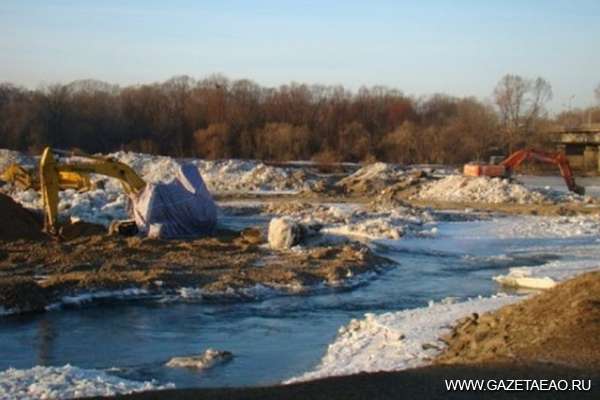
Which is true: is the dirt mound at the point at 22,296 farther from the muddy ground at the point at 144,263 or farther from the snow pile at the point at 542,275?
the snow pile at the point at 542,275

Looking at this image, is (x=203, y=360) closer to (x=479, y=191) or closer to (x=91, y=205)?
(x=91, y=205)

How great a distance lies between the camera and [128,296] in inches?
759

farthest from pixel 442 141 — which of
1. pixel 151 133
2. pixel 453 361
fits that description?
pixel 453 361

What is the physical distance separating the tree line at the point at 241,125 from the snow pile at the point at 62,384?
2693 inches

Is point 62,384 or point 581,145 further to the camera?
point 581,145

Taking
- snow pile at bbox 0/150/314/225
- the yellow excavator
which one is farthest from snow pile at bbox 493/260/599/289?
snow pile at bbox 0/150/314/225

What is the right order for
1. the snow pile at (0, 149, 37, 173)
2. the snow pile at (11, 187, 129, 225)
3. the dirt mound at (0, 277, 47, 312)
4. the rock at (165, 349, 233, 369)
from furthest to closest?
the snow pile at (0, 149, 37, 173), the snow pile at (11, 187, 129, 225), the dirt mound at (0, 277, 47, 312), the rock at (165, 349, 233, 369)

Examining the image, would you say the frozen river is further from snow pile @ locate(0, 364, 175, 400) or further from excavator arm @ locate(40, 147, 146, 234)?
excavator arm @ locate(40, 147, 146, 234)

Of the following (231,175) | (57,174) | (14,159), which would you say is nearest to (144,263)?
(57,174)

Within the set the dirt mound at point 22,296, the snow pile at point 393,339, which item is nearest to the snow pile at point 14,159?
the dirt mound at point 22,296

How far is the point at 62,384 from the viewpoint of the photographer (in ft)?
36.0

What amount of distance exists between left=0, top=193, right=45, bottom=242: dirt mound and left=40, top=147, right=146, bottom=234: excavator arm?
663mm

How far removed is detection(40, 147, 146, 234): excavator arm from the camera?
28.0 metres

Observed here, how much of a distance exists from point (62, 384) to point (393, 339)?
5570 millimetres
